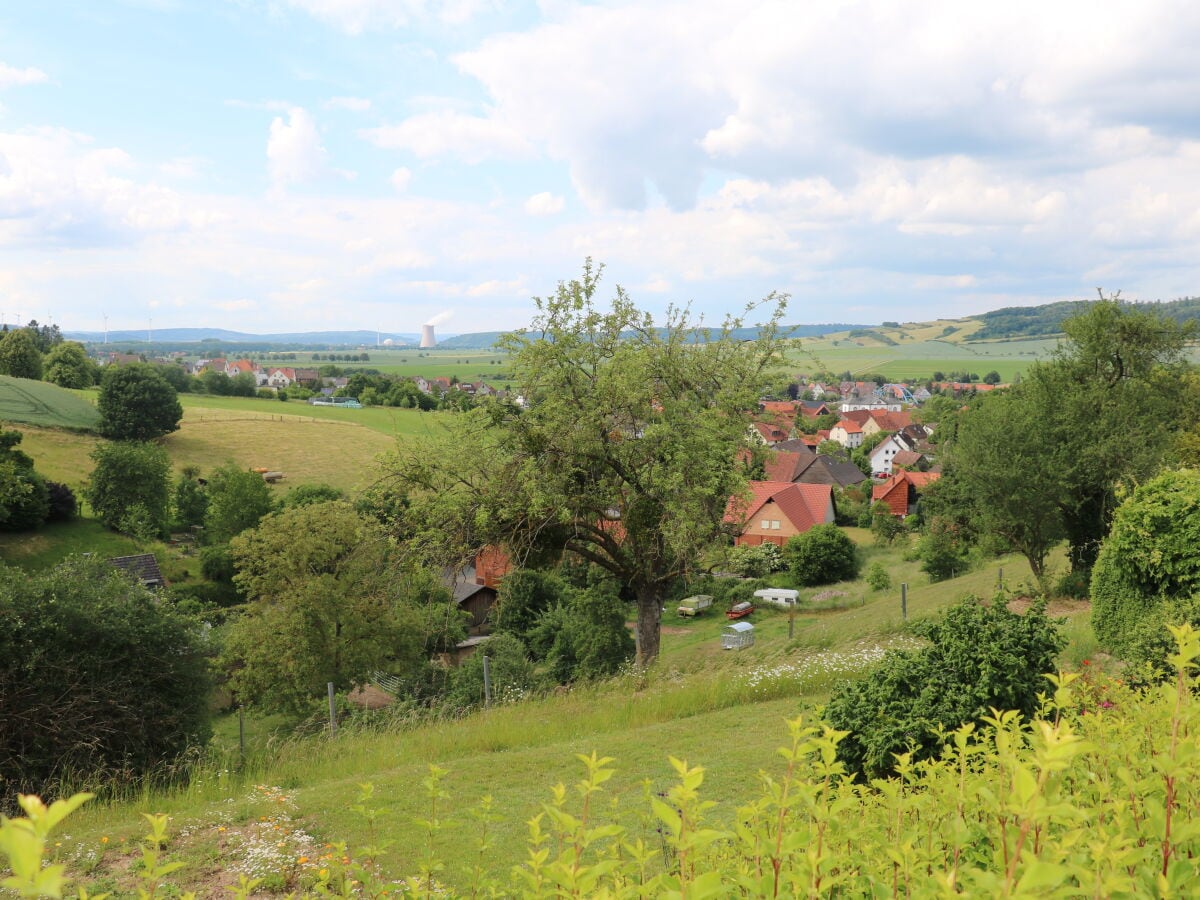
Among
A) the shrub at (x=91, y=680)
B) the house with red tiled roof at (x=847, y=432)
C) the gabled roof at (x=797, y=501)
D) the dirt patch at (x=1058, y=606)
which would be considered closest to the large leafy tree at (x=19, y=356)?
the gabled roof at (x=797, y=501)

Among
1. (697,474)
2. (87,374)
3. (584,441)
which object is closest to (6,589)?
(584,441)

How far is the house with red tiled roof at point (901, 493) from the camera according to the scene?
58.4 meters

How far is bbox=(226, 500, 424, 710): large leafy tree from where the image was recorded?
74.9 feet

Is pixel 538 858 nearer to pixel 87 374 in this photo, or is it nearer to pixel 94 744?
pixel 94 744

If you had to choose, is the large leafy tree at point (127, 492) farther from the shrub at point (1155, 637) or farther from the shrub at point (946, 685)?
Result: the shrub at point (1155, 637)

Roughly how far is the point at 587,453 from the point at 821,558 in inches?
1262

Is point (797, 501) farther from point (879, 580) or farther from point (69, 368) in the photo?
point (69, 368)

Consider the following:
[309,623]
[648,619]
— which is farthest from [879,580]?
[309,623]

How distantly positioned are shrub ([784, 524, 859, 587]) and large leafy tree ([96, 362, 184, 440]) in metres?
53.4

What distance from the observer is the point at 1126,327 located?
23266 millimetres

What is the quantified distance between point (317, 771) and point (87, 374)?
94.7m

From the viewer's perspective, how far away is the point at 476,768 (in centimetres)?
860

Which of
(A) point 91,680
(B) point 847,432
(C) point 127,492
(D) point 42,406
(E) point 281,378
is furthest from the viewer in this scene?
(E) point 281,378

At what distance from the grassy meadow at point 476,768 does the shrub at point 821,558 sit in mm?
28678
